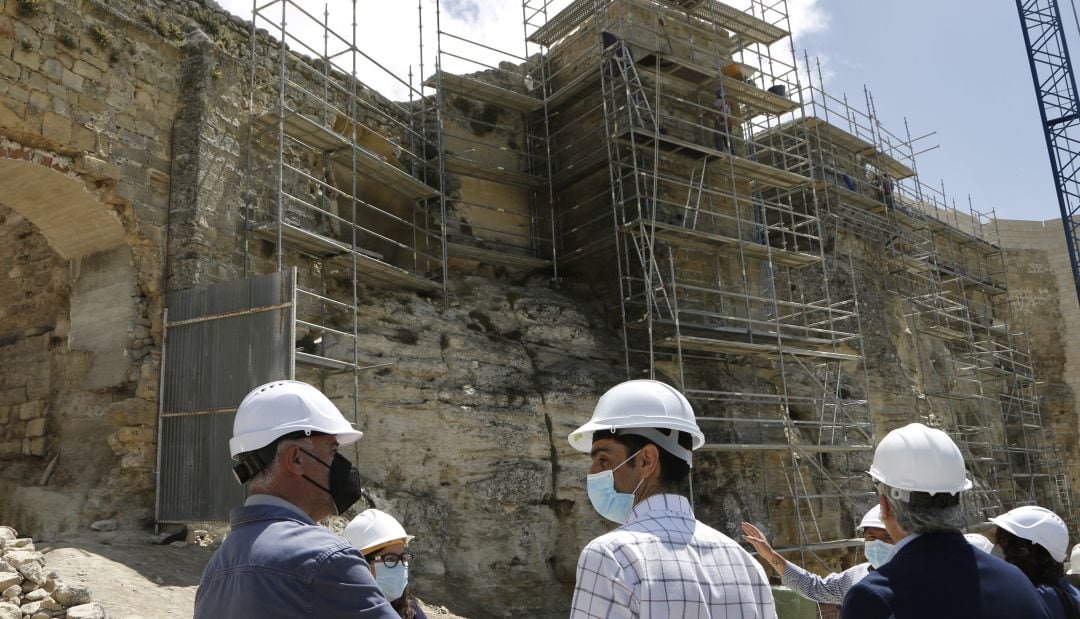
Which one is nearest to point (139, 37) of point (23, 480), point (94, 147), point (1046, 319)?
point (94, 147)

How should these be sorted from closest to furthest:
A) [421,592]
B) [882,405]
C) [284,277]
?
[284,277]
[421,592]
[882,405]

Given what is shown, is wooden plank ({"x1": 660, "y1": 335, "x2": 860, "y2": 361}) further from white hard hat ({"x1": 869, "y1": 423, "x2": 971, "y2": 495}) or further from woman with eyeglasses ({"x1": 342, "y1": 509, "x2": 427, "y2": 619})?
white hard hat ({"x1": 869, "y1": 423, "x2": 971, "y2": 495})

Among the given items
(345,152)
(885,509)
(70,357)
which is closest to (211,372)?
(70,357)

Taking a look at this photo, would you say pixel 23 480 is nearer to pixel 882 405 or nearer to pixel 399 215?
pixel 399 215

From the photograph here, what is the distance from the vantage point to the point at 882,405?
15.5 metres

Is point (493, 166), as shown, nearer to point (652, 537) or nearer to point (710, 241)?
point (710, 241)

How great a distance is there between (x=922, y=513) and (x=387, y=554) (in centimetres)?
263

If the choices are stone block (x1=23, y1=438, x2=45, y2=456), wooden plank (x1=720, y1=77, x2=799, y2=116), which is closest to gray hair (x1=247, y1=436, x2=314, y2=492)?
stone block (x1=23, y1=438, x2=45, y2=456)

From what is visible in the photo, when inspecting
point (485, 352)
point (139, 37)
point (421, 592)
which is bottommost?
point (421, 592)

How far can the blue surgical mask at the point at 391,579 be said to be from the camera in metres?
4.13

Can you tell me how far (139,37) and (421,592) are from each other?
6282mm

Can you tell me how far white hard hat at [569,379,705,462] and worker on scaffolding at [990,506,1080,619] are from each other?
170 centimetres

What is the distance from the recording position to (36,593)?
17.6 ft

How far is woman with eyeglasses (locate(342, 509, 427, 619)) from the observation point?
4137 mm
